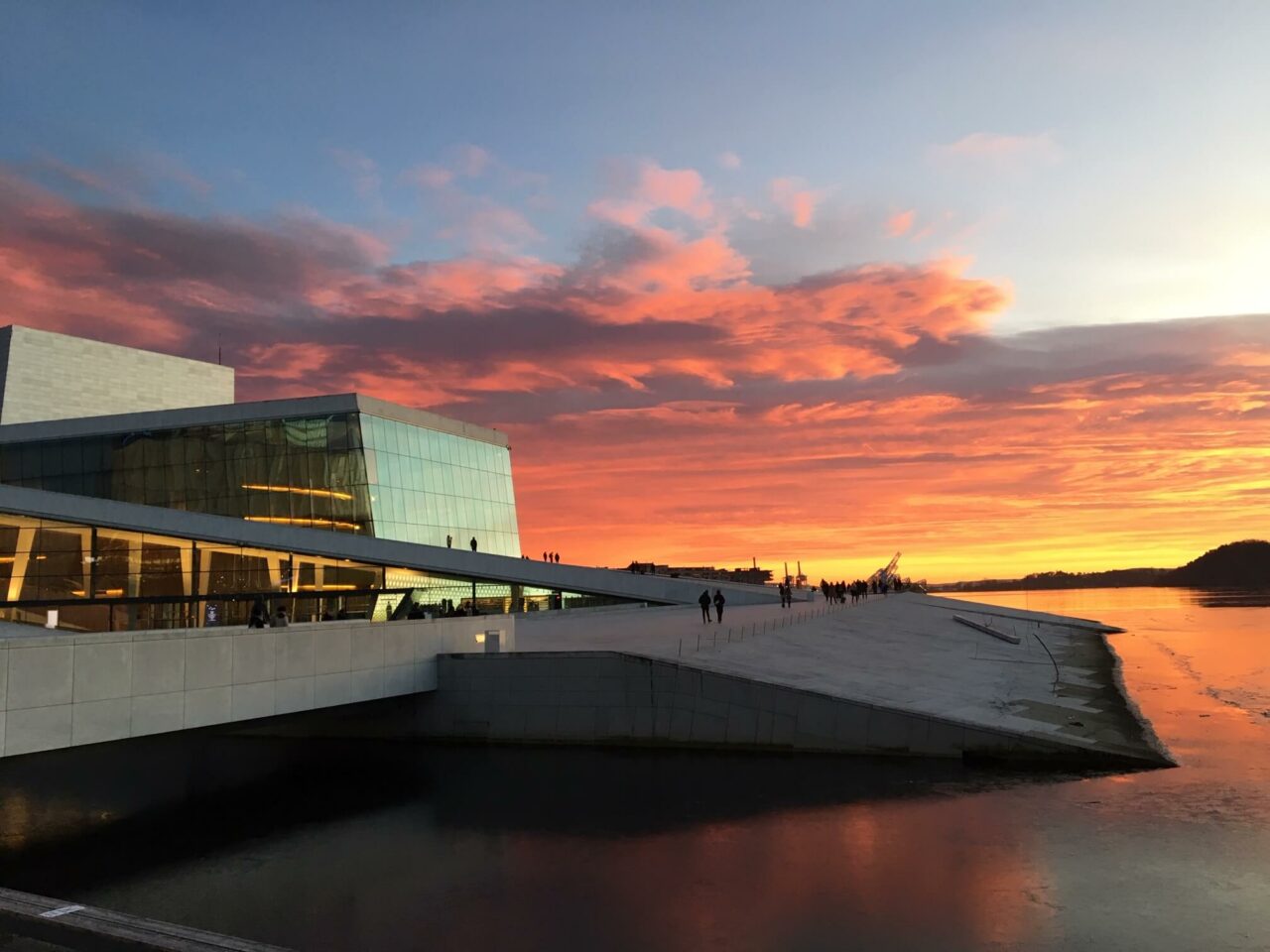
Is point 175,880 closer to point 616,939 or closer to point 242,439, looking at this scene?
point 616,939

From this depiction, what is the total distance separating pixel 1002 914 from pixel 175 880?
12727 millimetres

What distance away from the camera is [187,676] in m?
19.8

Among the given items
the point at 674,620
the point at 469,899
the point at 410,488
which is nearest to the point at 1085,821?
the point at 469,899

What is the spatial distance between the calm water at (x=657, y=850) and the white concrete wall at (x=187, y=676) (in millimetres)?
2184

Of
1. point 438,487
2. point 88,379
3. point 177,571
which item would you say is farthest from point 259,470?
point 88,379

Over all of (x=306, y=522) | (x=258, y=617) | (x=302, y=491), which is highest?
(x=302, y=491)

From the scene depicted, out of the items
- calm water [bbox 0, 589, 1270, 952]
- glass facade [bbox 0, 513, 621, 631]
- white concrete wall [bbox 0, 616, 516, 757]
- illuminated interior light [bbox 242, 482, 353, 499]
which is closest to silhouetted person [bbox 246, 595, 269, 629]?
white concrete wall [bbox 0, 616, 516, 757]

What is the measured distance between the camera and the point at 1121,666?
53500mm

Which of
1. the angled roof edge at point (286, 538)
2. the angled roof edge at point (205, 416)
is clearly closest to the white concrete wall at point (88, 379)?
the angled roof edge at point (205, 416)

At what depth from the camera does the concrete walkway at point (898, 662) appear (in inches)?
1007

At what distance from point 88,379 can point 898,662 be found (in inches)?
2398

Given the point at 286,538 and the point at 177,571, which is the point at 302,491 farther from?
the point at 177,571

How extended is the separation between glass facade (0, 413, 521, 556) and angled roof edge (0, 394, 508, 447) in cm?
37

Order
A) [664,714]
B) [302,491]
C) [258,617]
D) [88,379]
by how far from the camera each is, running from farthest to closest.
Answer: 1. [88,379]
2. [302,491]
3. [664,714]
4. [258,617]
